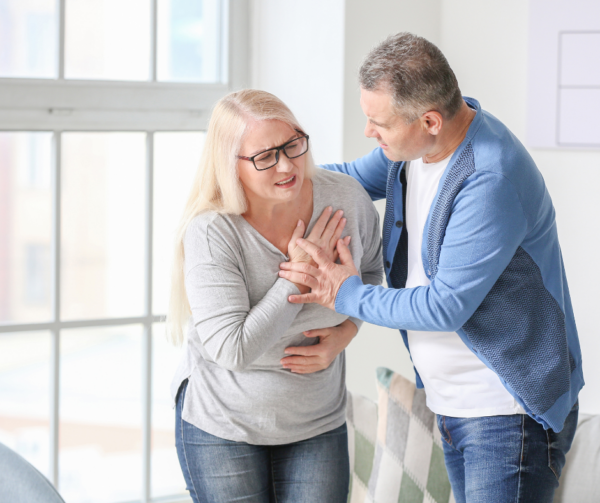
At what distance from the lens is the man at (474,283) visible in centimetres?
122

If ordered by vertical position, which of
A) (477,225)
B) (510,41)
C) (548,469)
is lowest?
(548,469)

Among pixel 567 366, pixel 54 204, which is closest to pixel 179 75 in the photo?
pixel 54 204

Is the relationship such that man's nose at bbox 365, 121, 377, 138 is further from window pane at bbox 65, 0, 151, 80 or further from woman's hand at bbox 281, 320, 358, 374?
window pane at bbox 65, 0, 151, 80

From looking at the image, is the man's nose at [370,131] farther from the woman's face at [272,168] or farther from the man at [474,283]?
the woman's face at [272,168]

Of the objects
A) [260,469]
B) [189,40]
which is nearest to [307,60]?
[189,40]

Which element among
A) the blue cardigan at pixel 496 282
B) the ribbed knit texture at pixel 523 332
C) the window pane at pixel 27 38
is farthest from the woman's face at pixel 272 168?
the window pane at pixel 27 38

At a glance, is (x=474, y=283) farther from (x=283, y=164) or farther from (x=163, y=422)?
(x=163, y=422)

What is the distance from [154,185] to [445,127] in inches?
49.3

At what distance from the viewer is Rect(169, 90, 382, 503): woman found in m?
1.28

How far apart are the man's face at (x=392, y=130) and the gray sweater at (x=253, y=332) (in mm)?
186

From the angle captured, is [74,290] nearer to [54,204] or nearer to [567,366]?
[54,204]

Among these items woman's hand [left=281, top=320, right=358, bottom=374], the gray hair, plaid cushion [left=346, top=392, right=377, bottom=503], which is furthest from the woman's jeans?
the gray hair

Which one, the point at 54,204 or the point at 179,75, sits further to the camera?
the point at 179,75

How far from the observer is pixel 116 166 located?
221cm
